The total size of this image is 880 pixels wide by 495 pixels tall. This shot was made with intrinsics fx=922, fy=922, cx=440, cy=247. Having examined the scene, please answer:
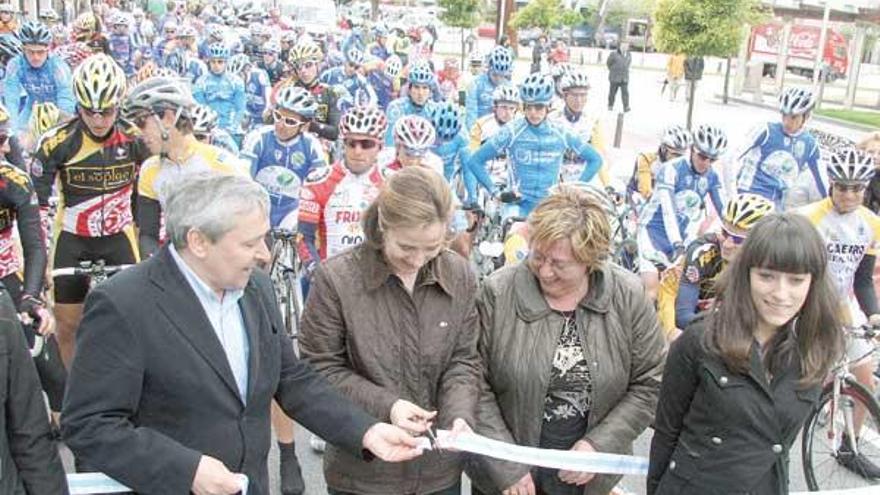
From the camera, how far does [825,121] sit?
86.8 ft

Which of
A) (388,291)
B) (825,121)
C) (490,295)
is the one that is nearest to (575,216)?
(490,295)

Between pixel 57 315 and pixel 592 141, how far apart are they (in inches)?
259

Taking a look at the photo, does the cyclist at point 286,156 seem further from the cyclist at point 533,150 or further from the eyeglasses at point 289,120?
the cyclist at point 533,150

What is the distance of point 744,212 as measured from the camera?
16.6ft

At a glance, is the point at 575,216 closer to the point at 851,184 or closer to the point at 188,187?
the point at 188,187

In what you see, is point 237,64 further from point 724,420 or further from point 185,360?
point 724,420

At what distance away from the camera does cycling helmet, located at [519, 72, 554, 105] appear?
8.83m

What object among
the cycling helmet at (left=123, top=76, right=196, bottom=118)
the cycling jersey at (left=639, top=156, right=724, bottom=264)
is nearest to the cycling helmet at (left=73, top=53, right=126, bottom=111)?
the cycling helmet at (left=123, top=76, right=196, bottom=118)

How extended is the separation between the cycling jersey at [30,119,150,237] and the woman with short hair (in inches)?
158

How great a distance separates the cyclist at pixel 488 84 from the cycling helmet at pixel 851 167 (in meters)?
9.24

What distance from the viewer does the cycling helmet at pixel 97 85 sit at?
17.8 ft

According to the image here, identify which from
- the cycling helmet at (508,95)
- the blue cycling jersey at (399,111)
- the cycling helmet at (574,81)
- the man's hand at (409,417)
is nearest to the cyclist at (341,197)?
the man's hand at (409,417)

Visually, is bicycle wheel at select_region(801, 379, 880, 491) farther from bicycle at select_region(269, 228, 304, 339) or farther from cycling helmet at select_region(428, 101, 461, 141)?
cycling helmet at select_region(428, 101, 461, 141)

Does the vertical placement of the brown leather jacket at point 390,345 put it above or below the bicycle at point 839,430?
above
